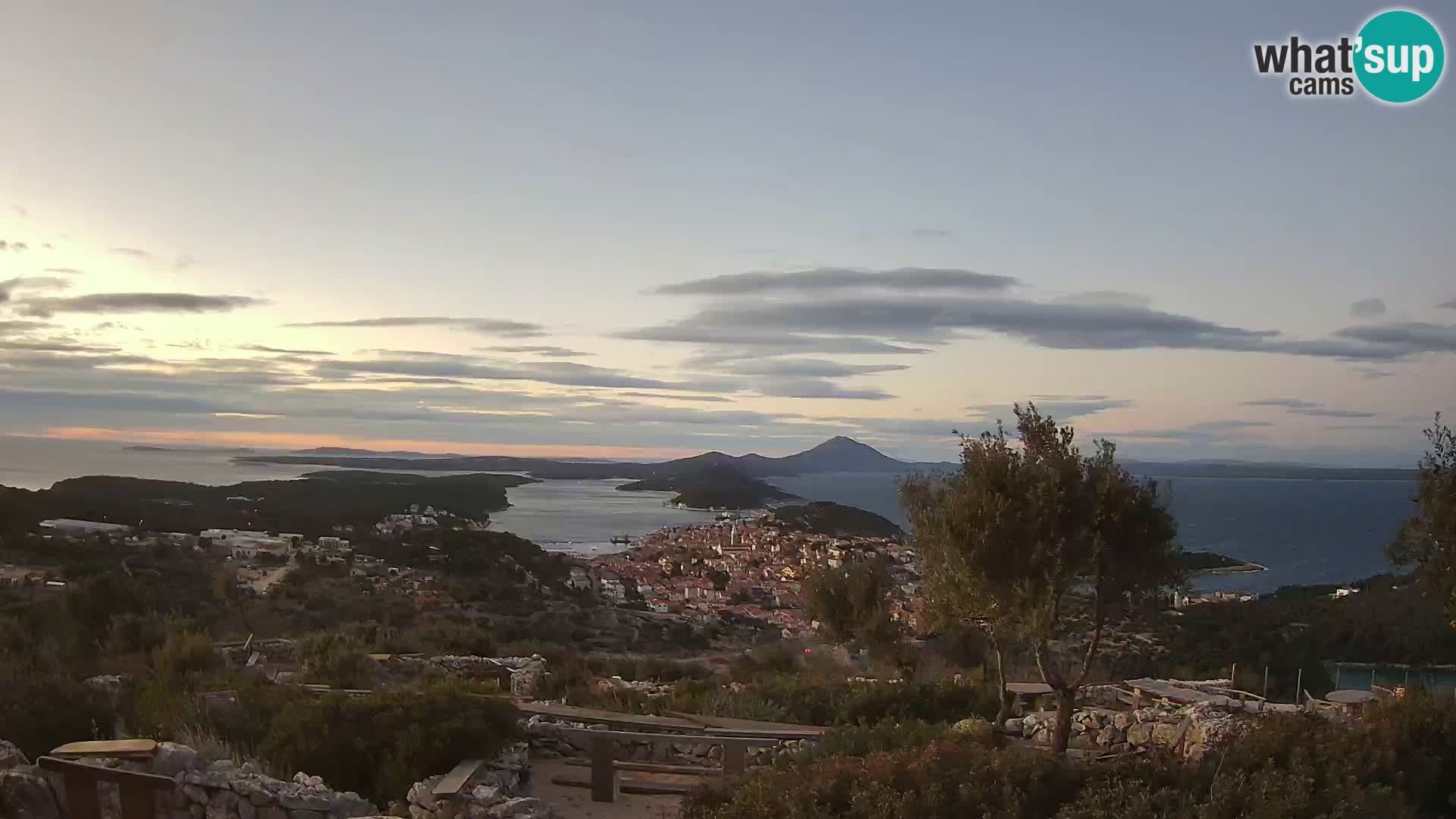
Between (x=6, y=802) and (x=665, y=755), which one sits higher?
(x=6, y=802)

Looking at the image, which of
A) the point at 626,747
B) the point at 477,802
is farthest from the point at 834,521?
the point at 477,802

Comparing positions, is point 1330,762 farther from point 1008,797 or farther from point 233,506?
point 233,506

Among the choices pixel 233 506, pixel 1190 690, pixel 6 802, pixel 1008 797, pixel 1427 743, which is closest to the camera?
pixel 1008 797

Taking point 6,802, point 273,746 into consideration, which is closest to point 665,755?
point 273,746

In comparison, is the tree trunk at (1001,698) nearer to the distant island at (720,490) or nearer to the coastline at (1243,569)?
the coastline at (1243,569)

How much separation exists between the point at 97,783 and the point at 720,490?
45.9 meters

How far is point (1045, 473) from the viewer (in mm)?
8312

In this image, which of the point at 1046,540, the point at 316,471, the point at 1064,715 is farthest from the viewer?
the point at 316,471

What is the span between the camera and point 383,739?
8.40m

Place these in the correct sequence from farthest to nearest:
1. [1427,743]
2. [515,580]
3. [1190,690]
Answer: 1. [515,580]
2. [1190,690]
3. [1427,743]

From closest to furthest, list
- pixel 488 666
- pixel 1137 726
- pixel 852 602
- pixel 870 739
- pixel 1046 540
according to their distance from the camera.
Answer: pixel 1046 540
pixel 870 739
pixel 1137 726
pixel 488 666
pixel 852 602

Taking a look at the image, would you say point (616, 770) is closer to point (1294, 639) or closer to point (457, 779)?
point (457, 779)

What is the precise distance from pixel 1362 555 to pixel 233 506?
1944 inches

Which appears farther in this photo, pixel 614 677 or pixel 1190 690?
pixel 614 677
